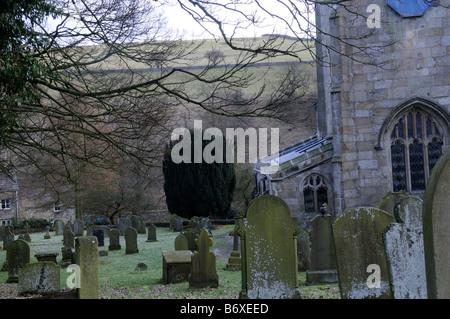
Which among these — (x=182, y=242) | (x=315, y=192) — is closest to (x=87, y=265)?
(x=182, y=242)

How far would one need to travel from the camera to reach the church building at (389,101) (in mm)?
16578

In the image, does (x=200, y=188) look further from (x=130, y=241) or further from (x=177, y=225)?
(x=130, y=241)

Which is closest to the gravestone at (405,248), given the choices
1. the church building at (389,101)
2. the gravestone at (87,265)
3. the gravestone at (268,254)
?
the gravestone at (268,254)

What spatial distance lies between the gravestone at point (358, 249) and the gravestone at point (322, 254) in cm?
224

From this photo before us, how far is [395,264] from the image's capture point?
5.41m

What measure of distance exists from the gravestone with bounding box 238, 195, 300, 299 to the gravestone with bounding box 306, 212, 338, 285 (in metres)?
2.02

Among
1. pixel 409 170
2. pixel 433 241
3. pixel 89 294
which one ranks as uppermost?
pixel 409 170

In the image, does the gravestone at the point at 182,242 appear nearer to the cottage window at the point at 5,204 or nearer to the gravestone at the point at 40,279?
the gravestone at the point at 40,279

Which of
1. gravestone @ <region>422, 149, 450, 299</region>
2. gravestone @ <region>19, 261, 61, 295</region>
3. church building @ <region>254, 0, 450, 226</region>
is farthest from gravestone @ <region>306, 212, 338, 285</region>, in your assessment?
church building @ <region>254, 0, 450, 226</region>
